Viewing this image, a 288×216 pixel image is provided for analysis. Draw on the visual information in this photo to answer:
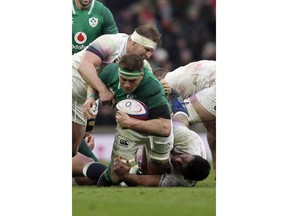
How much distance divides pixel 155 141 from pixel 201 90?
78cm

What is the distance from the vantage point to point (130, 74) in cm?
732

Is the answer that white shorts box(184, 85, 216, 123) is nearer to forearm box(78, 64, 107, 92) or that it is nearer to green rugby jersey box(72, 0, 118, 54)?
forearm box(78, 64, 107, 92)

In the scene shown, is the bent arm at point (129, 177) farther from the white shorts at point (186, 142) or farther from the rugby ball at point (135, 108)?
the rugby ball at point (135, 108)

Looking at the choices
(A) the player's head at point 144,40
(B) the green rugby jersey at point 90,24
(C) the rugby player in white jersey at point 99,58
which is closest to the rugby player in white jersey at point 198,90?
(A) the player's head at point 144,40

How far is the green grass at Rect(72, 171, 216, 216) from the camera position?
21.6 feet

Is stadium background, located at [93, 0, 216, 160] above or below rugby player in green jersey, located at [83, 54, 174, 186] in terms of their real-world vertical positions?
above

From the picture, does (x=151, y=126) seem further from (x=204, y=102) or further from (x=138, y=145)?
(x=204, y=102)

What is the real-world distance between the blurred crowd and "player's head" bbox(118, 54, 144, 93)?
25 centimetres

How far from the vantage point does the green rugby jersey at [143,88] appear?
289 inches

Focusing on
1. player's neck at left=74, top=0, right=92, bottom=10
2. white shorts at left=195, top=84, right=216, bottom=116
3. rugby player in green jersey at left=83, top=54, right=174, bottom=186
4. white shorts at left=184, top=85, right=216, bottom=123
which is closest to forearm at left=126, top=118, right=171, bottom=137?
rugby player in green jersey at left=83, top=54, right=174, bottom=186

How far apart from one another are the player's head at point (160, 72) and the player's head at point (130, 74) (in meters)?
0.25

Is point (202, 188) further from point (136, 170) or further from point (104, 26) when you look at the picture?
point (104, 26)

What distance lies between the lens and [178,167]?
7.50m

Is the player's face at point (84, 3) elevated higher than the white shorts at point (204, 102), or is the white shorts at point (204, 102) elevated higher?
the player's face at point (84, 3)
